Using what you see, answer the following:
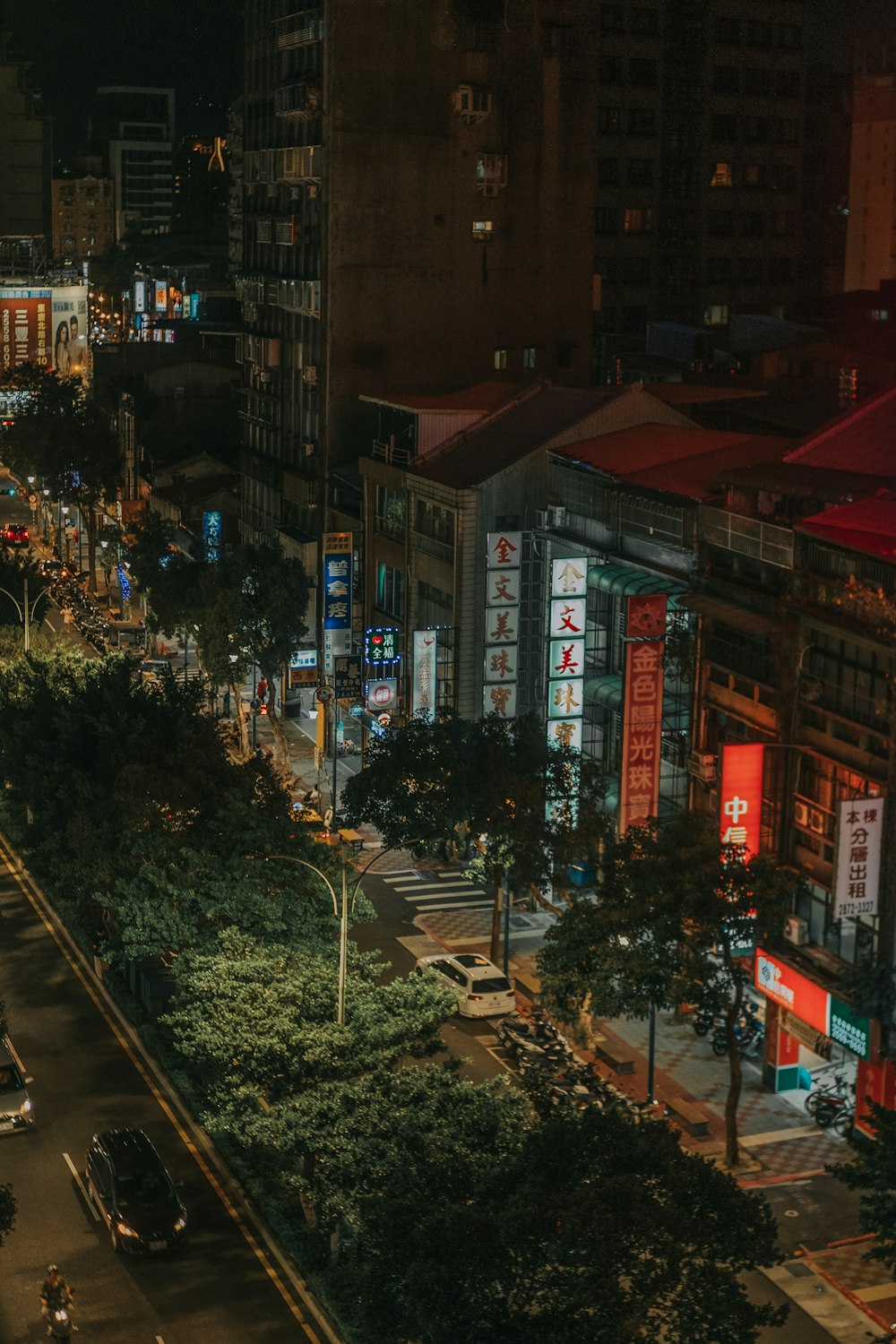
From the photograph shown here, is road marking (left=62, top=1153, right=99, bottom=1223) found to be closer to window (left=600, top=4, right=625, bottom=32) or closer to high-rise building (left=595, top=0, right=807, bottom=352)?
high-rise building (left=595, top=0, right=807, bottom=352)

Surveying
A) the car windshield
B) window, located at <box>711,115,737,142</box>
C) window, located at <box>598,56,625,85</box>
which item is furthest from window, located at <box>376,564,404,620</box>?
window, located at <box>711,115,737,142</box>

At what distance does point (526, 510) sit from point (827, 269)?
287 feet

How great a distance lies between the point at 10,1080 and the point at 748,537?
24.2m

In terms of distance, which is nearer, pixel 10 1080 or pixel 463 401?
pixel 10 1080

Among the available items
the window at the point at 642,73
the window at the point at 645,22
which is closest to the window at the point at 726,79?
the window at the point at 642,73

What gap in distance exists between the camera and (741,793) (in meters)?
48.9

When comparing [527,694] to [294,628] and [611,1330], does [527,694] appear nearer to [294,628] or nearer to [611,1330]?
[294,628]

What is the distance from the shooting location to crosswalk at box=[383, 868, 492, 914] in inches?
2660

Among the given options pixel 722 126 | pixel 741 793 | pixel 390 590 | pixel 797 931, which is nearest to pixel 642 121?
pixel 722 126

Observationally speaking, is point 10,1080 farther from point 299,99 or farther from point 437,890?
point 299,99

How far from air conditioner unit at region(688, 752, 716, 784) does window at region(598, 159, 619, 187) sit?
8069cm

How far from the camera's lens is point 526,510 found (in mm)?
71125

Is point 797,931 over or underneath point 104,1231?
over

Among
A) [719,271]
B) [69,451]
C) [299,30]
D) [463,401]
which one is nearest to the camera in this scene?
[463,401]
